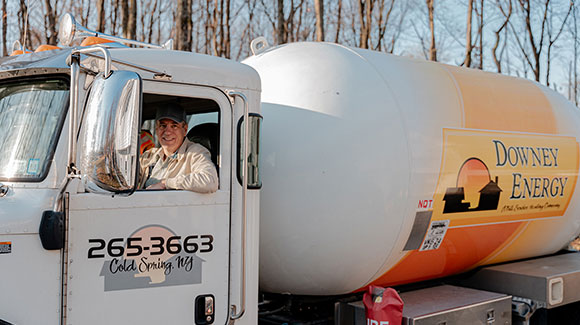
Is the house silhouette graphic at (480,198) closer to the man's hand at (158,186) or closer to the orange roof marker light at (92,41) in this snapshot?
the man's hand at (158,186)

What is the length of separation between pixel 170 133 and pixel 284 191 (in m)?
0.85

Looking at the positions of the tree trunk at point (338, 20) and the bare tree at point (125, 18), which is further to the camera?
the tree trunk at point (338, 20)

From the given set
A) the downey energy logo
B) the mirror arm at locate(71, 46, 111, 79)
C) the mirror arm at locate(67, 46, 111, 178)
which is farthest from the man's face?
the downey energy logo

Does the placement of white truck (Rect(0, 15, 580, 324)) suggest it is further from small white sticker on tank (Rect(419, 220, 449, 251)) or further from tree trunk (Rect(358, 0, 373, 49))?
tree trunk (Rect(358, 0, 373, 49))

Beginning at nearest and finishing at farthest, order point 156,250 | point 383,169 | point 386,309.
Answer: point 156,250, point 386,309, point 383,169

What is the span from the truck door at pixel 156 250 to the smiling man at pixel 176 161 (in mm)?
68

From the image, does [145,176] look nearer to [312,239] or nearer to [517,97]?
[312,239]

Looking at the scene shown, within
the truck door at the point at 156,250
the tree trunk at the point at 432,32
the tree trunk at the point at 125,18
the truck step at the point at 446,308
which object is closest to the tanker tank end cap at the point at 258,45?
the truck door at the point at 156,250

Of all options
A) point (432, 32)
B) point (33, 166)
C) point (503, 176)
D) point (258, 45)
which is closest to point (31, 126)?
point (33, 166)

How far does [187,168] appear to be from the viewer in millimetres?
3787

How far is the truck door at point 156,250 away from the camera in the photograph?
10.8ft

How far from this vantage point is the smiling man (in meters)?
3.61

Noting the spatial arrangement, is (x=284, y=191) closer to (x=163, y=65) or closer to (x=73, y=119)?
(x=163, y=65)

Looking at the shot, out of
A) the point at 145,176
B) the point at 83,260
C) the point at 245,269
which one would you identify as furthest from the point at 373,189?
the point at 83,260
